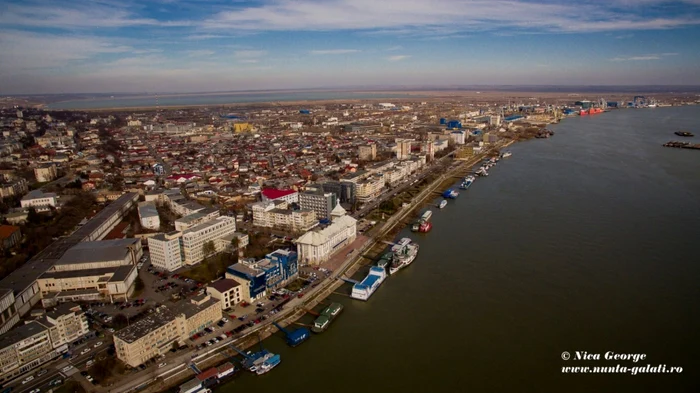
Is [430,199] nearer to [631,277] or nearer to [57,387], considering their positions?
[631,277]

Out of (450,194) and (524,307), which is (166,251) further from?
(450,194)

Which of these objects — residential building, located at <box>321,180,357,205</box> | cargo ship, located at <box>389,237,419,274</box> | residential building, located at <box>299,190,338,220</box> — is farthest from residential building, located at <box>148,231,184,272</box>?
residential building, located at <box>321,180,357,205</box>

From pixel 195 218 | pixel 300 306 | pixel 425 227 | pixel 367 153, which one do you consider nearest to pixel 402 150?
pixel 367 153

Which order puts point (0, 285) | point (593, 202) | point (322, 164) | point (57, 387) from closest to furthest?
point (57, 387), point (0, 285), point (593, 202), point (322, 164)

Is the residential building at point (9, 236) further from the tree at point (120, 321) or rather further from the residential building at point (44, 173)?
the residential building at point (44, 173)

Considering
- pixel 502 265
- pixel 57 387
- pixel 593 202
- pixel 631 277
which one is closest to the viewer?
pixel 57 387

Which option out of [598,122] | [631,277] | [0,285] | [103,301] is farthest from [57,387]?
[598,122]
